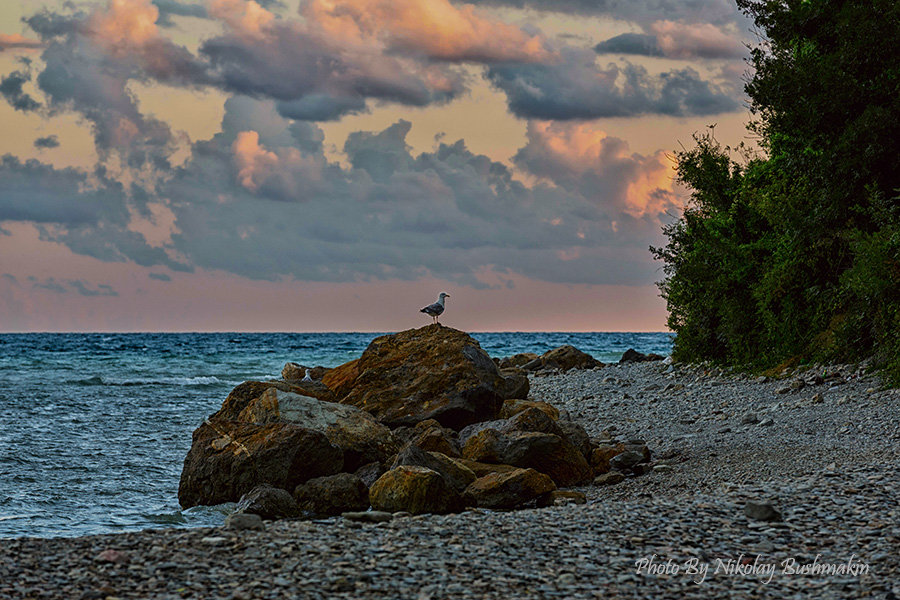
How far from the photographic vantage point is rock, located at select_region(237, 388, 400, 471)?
13.6 meters

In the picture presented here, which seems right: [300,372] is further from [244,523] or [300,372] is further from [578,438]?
[244,523]

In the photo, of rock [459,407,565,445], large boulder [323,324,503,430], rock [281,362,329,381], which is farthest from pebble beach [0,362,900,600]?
rock [281,362,329,381]

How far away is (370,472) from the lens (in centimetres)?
1307

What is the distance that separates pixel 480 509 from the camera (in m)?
→ 10.8

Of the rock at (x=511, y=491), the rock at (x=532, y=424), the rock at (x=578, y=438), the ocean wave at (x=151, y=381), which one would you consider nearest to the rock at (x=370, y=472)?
the rock at (x=532, y=424)

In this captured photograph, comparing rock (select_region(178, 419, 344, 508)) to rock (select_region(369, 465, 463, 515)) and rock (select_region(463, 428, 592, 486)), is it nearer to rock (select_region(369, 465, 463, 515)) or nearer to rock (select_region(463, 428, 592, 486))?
rock (select_region(369, 465, 463, 515))

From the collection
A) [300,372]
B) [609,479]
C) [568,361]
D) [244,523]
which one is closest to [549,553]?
[244,523]

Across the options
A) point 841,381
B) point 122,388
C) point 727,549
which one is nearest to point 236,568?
point 727,549

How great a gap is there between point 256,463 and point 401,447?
289 centimetres

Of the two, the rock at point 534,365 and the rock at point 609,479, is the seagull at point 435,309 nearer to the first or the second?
the rock at point 609,479

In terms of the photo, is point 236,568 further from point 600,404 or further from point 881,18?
point 881,18

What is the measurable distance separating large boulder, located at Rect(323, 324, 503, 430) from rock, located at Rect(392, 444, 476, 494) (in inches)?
175

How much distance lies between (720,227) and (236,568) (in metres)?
21.9

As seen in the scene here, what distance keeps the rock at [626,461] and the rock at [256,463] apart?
4.43 metres
